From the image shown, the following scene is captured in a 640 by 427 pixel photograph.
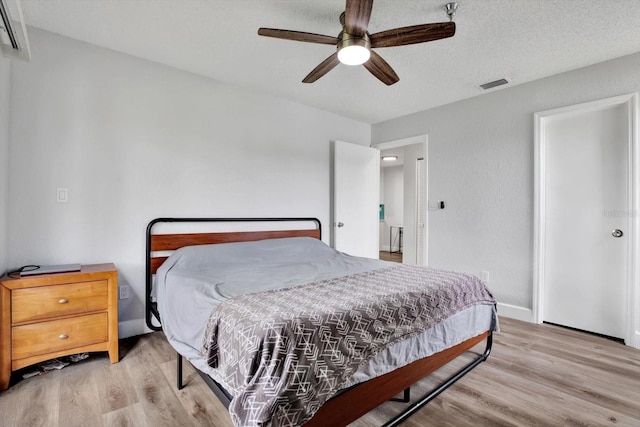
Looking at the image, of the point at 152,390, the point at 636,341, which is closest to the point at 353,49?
the point at 152,390

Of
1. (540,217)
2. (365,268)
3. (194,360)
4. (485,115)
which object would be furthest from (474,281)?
(485,115)

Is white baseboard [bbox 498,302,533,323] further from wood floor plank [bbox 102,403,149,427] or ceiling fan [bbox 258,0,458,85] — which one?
wood floor plank [bbox 102,403,149,427]

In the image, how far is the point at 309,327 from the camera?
4.28 ft

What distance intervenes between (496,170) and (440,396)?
260 cm

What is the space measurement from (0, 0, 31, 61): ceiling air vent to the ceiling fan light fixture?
1830mm

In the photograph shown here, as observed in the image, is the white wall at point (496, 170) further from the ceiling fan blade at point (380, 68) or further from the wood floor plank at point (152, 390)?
the wood floor plank at point (152, 390)

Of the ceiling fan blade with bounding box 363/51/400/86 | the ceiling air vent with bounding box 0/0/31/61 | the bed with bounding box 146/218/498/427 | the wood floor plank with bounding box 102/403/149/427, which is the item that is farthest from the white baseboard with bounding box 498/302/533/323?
the ceiling air vent with bounding box 0/0/31/61

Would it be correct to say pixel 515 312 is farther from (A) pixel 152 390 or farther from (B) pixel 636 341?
(A) pixel 152 390

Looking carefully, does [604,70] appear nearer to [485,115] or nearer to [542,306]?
[485,115]

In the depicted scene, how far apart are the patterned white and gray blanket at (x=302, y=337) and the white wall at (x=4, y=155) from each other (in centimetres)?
183

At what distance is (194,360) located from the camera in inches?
65.6

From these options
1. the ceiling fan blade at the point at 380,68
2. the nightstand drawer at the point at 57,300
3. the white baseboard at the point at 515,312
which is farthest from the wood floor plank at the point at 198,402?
the white baseboard at the point at 515,312

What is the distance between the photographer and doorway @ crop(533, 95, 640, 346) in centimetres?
273

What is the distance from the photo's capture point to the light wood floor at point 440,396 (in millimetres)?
1683
